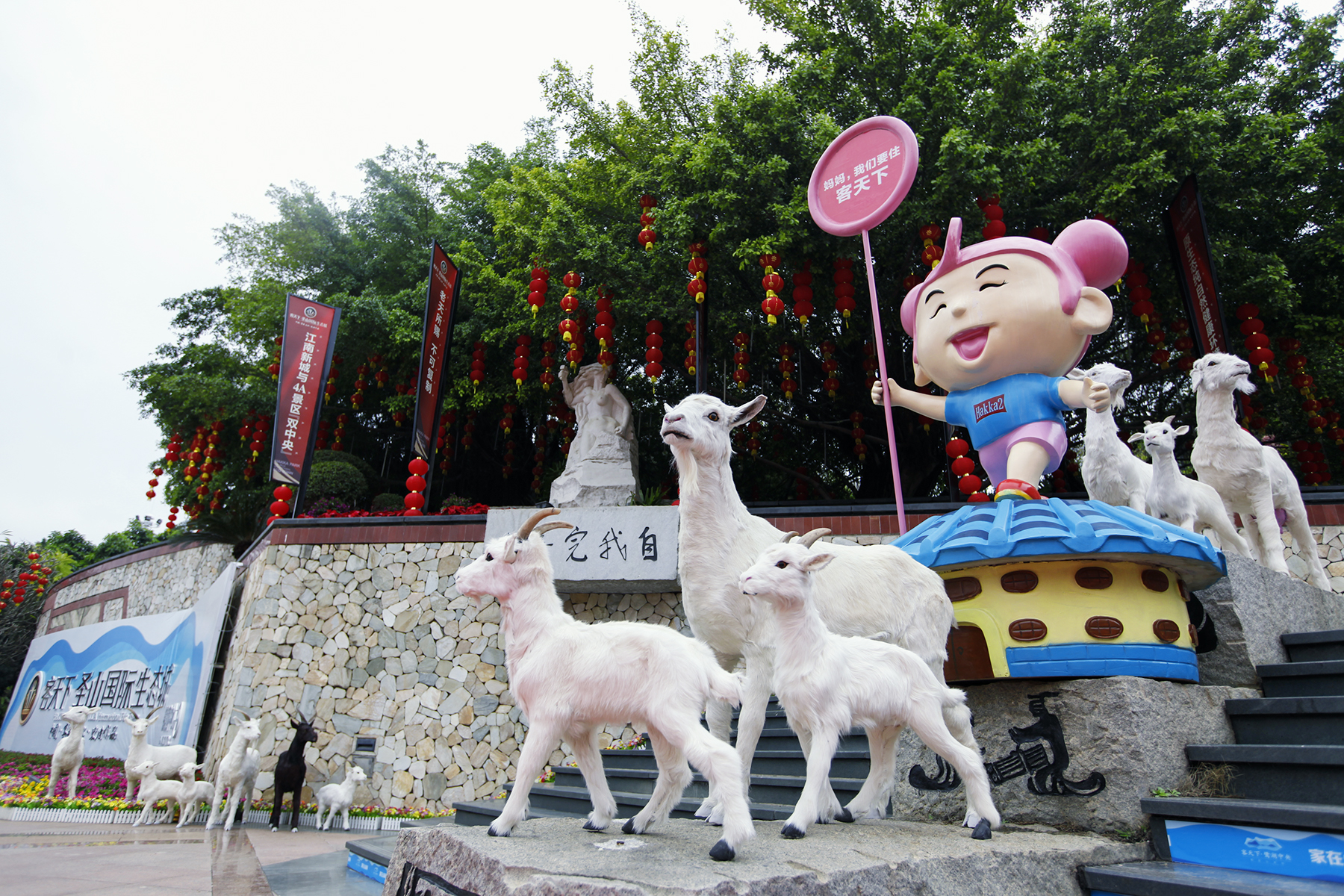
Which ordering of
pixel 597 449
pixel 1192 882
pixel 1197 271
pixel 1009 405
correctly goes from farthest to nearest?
1. pixel 597 449
2. pixel 1197 271
3. pixel 1009 405
4. pixel 1192 882

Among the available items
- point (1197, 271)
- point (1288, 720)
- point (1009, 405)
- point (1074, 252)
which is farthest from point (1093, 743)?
point (1197, 271)

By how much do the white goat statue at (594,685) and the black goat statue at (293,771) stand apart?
6.02 m

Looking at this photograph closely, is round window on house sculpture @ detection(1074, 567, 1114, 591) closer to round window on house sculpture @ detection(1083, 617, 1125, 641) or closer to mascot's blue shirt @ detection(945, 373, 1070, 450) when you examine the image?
round window on house sculpture @ detection(1083, 617, 1125, 641)

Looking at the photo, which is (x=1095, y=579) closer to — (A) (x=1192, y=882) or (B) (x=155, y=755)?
(A) (x=1192, y=882)

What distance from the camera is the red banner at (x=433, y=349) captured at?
10.2m

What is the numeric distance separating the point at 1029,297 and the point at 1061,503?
49.2 inches

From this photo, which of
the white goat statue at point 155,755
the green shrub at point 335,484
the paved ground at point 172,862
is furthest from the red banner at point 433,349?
the paved ground at point 172,862

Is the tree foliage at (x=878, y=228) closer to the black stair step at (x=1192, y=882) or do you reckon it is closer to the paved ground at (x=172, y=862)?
the paved ground at (x=172, y=862)

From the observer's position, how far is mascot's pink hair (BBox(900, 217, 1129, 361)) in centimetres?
440

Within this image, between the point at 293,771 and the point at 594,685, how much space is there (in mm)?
6525

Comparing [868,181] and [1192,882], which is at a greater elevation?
[868,181]

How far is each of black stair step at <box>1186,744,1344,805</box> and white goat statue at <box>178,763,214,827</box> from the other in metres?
8.37

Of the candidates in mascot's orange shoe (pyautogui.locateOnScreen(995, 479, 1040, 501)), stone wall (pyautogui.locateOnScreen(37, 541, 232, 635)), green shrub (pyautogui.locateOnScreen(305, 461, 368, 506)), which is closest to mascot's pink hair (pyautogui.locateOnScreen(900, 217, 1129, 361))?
mascot's orange shoe (pyautogui.locateOnScreen(995, 479, 1040, 501))

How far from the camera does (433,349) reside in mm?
10500
